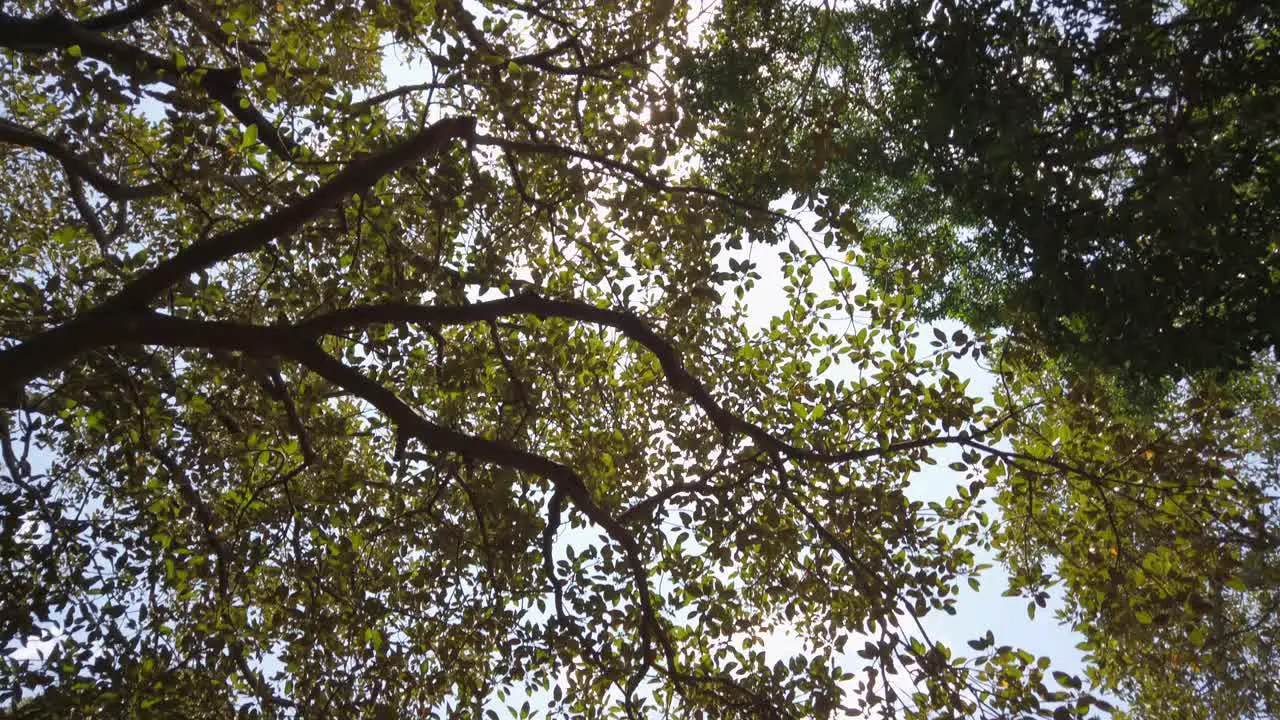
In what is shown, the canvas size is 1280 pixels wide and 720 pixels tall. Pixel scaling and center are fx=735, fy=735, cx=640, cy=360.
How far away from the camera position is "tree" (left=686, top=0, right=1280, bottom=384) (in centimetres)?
384

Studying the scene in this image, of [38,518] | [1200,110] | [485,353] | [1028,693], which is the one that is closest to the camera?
[1200,110]

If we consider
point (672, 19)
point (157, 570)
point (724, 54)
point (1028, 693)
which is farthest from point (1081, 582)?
point (157, 570)

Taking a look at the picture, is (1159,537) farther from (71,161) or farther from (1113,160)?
(71,161)

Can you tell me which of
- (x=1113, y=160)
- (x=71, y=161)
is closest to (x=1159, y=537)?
(x=1113, y=160)

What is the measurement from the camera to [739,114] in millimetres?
6152

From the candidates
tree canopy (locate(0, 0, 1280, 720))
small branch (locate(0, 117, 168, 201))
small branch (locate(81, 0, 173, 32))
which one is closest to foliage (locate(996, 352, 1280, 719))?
tree canopy (locate(0, 0, 1280, 720))

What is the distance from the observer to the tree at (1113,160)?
384 centimetres

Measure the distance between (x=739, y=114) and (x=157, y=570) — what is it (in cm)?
608

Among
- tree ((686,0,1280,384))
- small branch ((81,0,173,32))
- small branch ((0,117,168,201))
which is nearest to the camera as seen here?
tree ((686,0,1280,384))

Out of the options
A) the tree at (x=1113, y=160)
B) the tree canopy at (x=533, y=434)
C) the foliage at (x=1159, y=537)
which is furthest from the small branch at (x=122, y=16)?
the foliage at (x=1159, y=537)

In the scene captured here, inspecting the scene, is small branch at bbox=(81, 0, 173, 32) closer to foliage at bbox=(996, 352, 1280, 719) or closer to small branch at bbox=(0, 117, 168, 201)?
small branch at bbox=(0, 117, 168, 201)

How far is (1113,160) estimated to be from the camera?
13.9 feet

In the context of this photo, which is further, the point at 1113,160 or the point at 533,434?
the point at 533,434

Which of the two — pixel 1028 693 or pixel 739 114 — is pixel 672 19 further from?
pixel 1028 693
